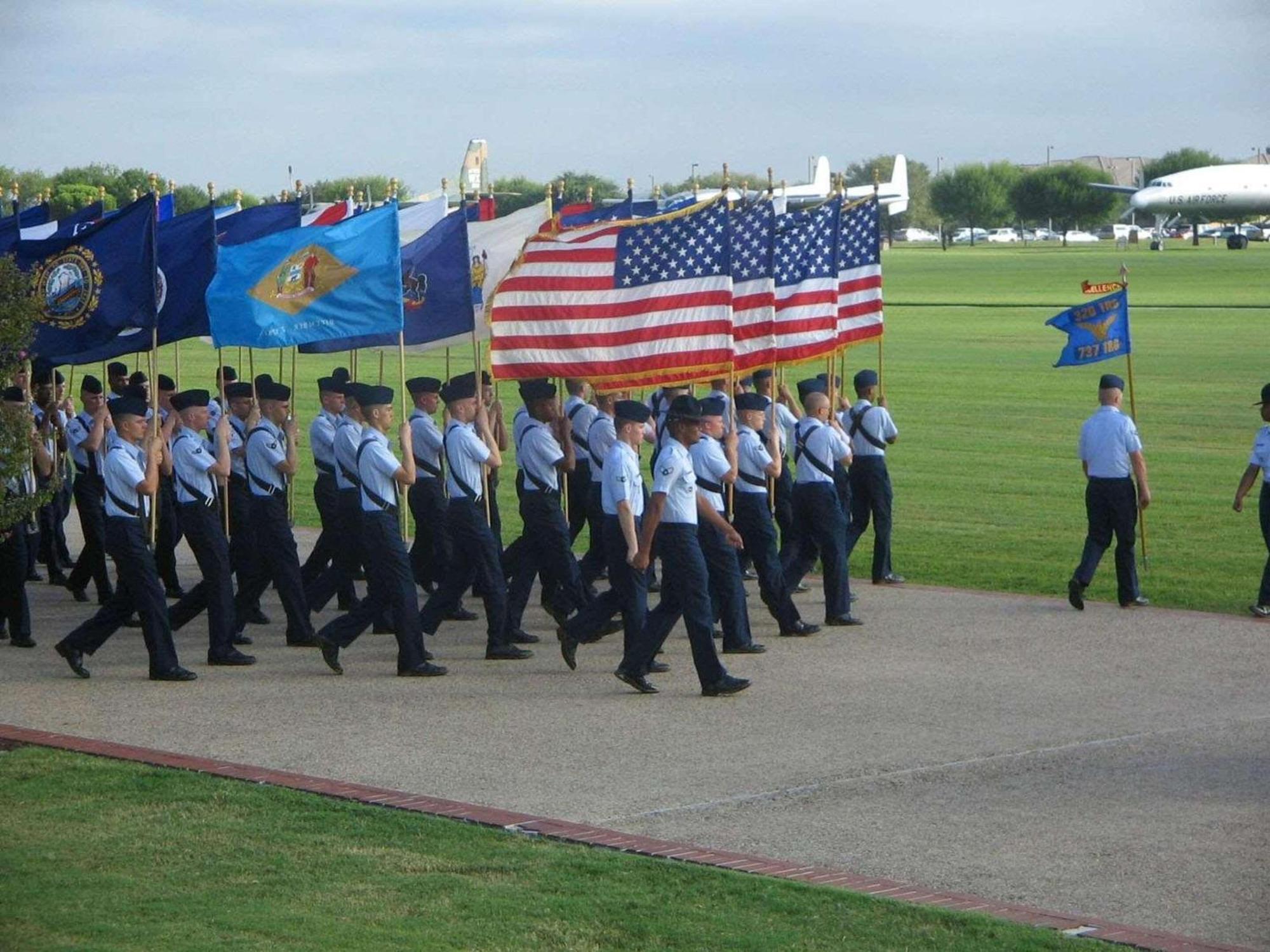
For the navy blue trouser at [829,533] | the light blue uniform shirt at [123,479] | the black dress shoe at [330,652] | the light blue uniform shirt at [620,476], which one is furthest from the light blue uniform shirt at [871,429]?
the light blue uniform shirt at [123,479]

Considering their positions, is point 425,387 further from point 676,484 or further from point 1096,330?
point 1096,330

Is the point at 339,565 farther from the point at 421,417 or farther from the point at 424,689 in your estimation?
the point at 424,689

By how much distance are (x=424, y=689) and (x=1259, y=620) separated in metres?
6.29

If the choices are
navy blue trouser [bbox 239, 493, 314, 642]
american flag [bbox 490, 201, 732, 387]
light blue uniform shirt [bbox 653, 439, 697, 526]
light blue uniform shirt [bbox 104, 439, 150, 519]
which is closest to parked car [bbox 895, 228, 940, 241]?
american flag [bbox 490, 201, 732, 387]

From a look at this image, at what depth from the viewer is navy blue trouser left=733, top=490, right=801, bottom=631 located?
A: 13.8 metres

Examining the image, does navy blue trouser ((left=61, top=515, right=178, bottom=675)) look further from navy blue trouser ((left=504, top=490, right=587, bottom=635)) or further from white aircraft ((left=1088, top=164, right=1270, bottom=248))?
white aircraft ((left=1088, top=164, right=1270, bottom=248))

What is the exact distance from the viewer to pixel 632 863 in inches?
314

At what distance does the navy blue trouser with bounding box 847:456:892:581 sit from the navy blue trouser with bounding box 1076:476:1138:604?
1758mm

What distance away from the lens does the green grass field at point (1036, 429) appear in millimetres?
17422

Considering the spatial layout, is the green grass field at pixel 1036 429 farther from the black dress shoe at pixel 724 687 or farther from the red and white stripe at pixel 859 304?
the black dress shoe at pixel 724 687

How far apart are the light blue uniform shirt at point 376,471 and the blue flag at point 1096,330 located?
6.36 m

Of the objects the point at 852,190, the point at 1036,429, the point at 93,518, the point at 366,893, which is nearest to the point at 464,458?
the point at 93,518

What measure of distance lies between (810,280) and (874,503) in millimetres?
1893

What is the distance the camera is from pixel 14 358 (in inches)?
395
